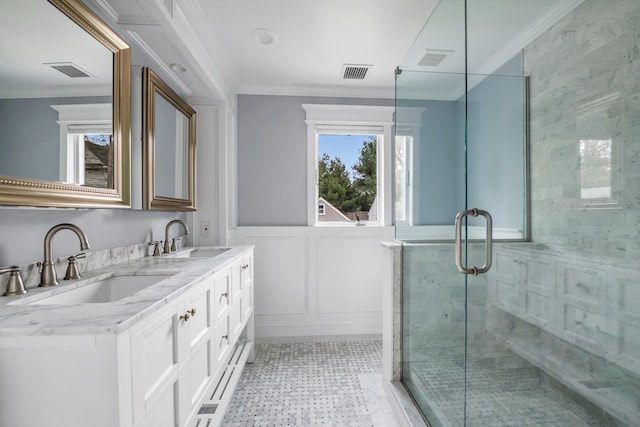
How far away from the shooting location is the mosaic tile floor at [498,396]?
1.41 m

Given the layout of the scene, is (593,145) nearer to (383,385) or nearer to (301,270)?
(383,385)

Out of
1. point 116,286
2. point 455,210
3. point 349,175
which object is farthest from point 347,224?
point 116,286

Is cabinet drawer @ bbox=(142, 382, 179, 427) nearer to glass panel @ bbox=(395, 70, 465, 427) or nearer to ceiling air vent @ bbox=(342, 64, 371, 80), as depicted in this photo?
glass panel @ bbox=(395, 70, 465, 427)

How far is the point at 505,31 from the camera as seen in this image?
4.86ft

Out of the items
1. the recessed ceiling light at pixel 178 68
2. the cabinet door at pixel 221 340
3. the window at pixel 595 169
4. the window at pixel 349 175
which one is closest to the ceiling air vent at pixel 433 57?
the window at pixel 595 169

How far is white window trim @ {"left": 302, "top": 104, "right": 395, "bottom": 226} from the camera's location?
2961mm

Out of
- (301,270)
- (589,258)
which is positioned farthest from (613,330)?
(301,270)

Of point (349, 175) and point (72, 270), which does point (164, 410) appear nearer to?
point (72, 270)

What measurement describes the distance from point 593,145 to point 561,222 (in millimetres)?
386

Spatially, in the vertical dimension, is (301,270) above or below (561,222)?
below

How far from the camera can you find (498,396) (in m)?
1.47

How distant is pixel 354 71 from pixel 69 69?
201 centimetres

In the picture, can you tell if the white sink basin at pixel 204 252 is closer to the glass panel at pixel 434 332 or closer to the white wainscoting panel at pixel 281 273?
the white wainscoting panel at pixel 281 273

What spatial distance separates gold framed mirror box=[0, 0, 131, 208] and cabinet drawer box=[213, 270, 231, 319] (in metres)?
0.58
